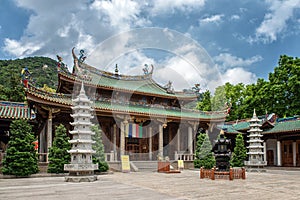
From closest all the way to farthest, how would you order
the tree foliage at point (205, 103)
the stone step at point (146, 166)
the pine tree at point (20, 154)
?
the pine tree at point (20, 154), the stone step at point (146, 166), the tree foliage at point (205, 103)

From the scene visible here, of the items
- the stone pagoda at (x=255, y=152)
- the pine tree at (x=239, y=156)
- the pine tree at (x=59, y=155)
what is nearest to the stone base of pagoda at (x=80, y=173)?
the pine tree at (x=59, y=155)

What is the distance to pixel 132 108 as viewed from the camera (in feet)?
73.0

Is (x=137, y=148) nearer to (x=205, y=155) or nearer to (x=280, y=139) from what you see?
(x=205, y=155)

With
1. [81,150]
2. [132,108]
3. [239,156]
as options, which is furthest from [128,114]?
[239,156]

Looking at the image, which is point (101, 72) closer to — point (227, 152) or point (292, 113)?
point (227, 152)

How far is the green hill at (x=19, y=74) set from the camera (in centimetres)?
3788

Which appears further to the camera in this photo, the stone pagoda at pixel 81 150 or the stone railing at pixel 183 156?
the stone railing at pixel 183 156

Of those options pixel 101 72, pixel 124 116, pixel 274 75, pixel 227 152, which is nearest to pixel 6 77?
pixel 101 72

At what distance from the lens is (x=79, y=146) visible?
45.3 ft

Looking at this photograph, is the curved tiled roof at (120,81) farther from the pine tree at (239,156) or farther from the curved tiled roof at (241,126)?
the pine tree at (239,156)

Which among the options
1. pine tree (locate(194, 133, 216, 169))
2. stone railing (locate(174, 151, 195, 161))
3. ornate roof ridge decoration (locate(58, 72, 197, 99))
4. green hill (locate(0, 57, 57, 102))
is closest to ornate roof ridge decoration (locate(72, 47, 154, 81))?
ornate roof ridge decoration (locate(58, 72, 197, 99))

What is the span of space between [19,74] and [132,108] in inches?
1272

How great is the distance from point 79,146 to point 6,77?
147ft

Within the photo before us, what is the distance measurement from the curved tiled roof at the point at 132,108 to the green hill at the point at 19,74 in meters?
19.7
